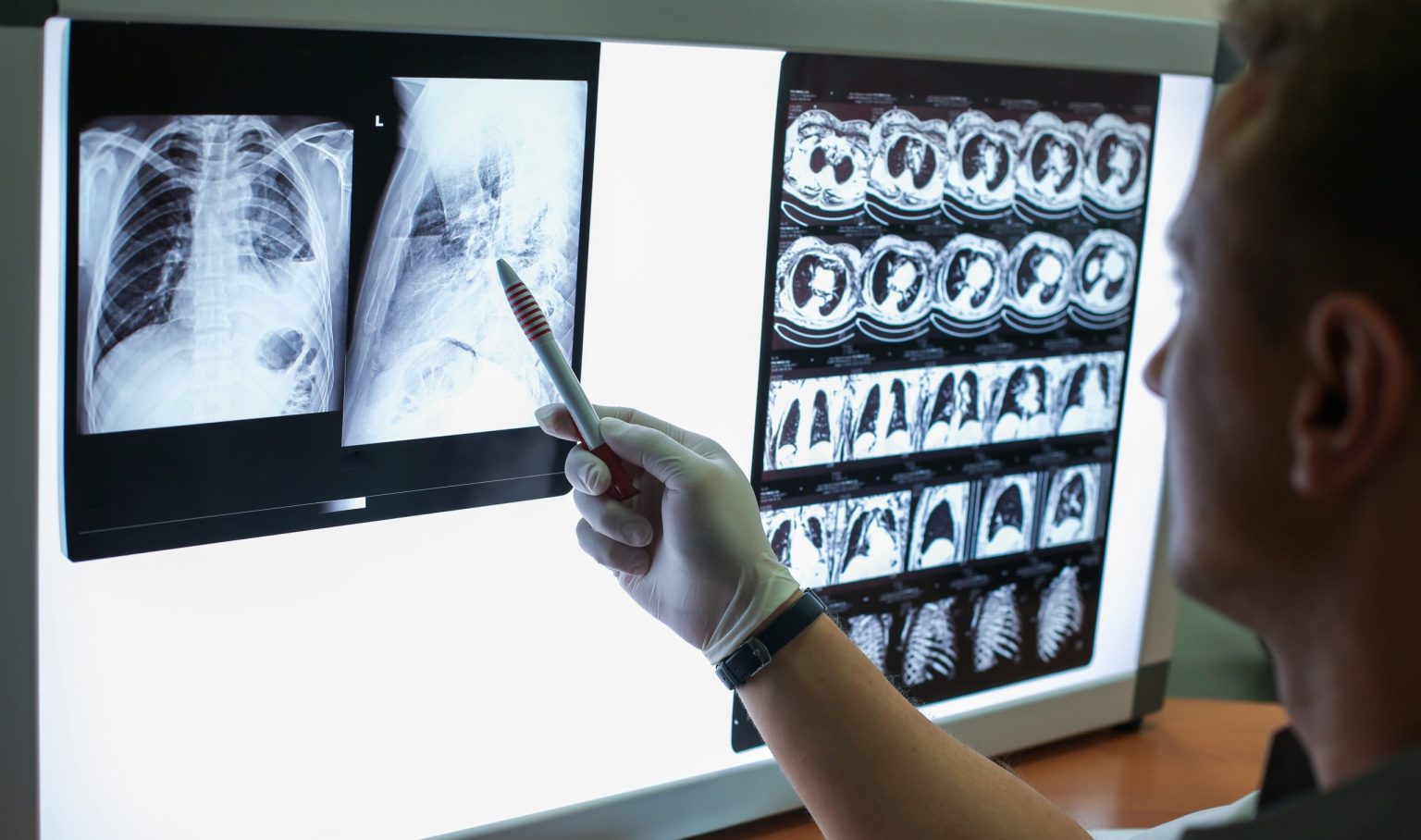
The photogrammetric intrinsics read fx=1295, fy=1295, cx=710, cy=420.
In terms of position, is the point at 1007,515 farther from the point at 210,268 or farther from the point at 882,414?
the point at 210,268

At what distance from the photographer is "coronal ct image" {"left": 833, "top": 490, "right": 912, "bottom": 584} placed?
121 cm

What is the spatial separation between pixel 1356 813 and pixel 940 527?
64cm

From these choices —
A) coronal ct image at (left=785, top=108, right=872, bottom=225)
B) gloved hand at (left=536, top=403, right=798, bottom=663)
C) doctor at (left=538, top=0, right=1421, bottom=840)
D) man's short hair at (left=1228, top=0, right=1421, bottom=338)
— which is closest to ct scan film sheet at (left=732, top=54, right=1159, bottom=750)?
coronal ct image at (left=785, top=108, right=872, bottom=225)

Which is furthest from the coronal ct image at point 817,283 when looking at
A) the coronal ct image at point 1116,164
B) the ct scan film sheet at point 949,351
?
the coronal ct image at point 1116,164

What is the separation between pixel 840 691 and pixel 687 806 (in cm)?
23

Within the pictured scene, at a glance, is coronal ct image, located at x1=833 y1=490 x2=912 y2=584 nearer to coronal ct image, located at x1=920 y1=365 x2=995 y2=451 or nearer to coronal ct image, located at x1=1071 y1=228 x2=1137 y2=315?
coronal ct image, located at x1=920 y1=365 x2=995 y2=451

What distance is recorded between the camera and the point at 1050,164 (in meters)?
1.25

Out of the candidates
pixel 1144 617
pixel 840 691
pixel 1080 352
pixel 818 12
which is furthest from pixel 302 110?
pixel 1144 617

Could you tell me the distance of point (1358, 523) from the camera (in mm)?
639

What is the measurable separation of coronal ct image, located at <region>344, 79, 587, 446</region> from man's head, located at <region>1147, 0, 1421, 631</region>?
448 millimetres

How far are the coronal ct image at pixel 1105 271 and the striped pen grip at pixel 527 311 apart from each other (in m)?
0.63

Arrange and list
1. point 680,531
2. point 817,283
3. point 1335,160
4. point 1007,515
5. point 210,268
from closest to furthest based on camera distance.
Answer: point 1335,160, point 210,268, point 680,531, point 817,283, point 1007,515

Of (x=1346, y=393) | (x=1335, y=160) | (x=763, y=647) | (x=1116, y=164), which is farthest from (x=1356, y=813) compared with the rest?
(x=1116, y=164)

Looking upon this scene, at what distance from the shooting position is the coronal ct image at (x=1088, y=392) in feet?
4.37
